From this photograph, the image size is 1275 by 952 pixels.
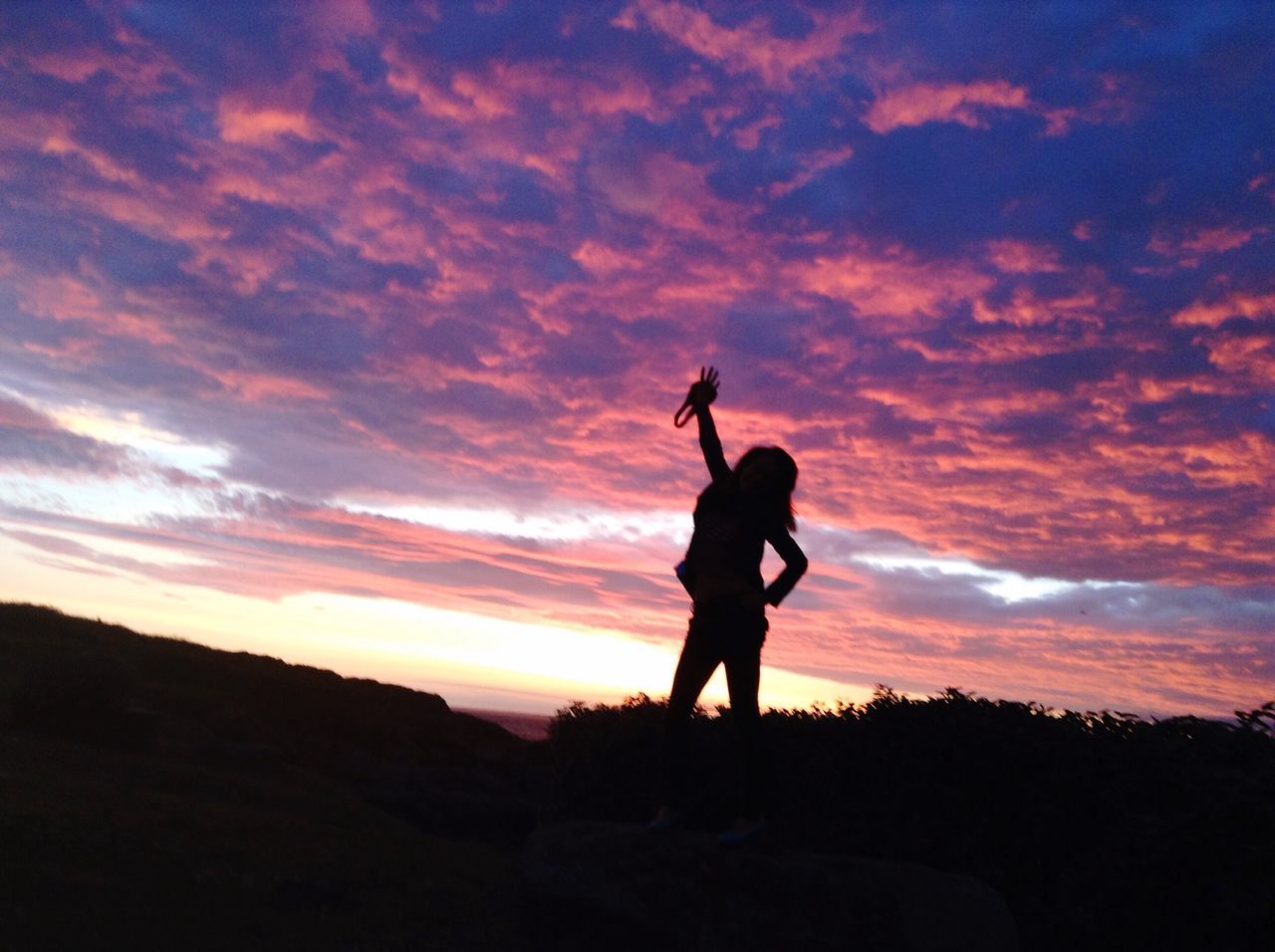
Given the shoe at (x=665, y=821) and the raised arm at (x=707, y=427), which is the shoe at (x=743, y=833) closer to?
the shoe at (x=665, y=821)

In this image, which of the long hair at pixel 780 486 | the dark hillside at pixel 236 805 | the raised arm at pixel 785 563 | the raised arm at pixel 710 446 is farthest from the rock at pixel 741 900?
the raised arm at pixel 710 446

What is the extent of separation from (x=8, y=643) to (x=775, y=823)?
16398 millimetres

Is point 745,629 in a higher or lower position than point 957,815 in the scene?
higher

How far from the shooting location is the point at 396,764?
1520 centimetres

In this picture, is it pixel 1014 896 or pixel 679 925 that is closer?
pixel 679 925

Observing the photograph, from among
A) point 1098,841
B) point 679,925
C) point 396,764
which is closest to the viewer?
point 679,925

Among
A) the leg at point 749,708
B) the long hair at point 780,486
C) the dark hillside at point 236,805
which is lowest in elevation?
the dark hillside at point 236,805

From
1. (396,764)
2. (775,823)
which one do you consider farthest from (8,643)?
(775,823)

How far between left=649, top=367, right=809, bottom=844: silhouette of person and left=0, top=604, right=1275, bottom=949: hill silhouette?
371mm

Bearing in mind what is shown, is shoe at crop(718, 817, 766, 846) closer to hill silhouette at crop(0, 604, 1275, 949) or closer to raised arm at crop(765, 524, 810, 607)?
hill silhouette at crop(0, 604, 1275, 949)

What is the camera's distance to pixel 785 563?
5812mm

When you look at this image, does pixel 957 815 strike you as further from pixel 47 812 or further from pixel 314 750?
pixel 314 750

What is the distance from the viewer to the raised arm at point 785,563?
5.71m

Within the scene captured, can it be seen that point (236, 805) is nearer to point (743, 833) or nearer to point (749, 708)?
point (743, 833)
